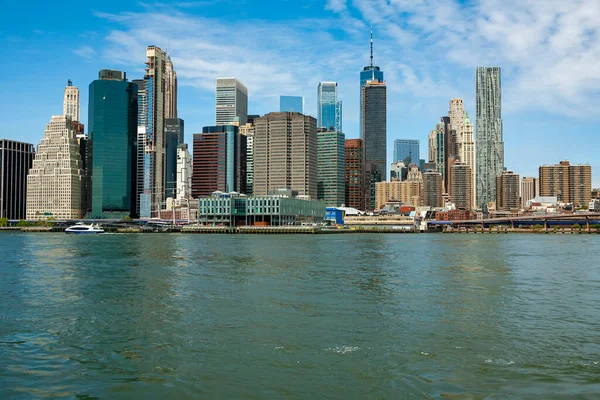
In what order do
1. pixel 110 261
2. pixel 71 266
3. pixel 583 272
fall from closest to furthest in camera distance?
pixel 583 272, pixel 71 266, pixel 110 261

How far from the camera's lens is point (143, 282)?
4244cm

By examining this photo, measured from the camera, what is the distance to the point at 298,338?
923 inches

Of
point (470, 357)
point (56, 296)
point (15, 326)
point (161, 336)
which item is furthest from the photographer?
point (56, 296)

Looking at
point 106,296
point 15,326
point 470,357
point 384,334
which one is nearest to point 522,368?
point 470,357

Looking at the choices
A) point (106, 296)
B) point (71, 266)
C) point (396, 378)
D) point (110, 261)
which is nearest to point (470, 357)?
point (396, 378)

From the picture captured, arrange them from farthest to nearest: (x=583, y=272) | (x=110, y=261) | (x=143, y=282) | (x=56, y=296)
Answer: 1. (x=110, y=261)
2. (x=583, y=272)
3. (x=143, y=282)
4. (x=56, y=296)

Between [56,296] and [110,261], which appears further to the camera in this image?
[110,261]

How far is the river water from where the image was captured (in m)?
17.5

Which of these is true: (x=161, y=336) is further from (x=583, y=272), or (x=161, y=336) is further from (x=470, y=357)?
(x=583, y=272)

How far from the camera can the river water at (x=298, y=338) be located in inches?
687

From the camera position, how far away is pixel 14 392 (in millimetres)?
16922

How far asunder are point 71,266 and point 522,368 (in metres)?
48.8

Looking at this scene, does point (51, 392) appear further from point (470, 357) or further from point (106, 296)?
point (106, 296)

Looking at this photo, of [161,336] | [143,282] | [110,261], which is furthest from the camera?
[110,261]
